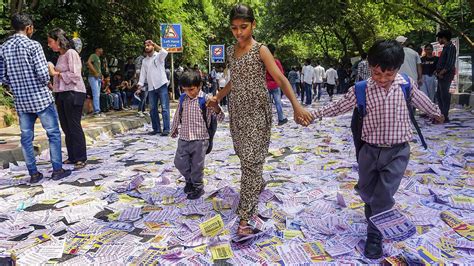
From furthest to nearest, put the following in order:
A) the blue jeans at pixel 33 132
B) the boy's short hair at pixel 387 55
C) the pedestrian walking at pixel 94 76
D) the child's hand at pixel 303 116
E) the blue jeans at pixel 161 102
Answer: the pedestrian walking at pixel 94 76 → the blue jeans at pixel 161 102 → the blue jeans at pixel 33 132 → the child's hand at pixel 303 116 → the boy's short hair at pixel 387 55

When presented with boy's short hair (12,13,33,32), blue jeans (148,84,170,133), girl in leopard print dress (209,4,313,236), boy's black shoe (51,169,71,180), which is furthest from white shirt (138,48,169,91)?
girl in leopard print dress (209,4,313,236)

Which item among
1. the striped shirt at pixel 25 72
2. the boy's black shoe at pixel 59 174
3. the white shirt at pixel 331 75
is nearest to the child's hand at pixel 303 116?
the striped shirt at pixel 25 72

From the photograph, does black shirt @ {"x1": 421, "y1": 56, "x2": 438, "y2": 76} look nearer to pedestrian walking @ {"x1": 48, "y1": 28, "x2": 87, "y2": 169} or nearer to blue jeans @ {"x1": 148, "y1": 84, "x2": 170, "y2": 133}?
blue jeans @ {"x1": 148, "y1": 84, "x2": 170, "y2": 133}

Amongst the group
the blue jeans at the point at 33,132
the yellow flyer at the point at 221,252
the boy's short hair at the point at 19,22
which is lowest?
the yellow flyer at the point at 221,252

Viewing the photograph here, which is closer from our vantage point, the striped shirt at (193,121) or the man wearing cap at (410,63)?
the striped shirt at (193,121)

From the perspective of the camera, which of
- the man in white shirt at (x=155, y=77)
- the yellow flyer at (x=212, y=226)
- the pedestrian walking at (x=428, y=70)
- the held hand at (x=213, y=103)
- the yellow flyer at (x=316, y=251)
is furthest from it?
the pedestrian walking at (x=428, y=70)

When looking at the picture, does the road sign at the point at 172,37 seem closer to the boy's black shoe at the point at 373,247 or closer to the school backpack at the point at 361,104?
the school backpack at the point at 361,104

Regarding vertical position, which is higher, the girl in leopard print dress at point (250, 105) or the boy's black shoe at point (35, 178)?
the girl in leopard print dress at point (250, 105)

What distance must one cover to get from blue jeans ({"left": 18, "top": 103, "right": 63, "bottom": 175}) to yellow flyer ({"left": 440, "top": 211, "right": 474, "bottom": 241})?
4059 millimetres

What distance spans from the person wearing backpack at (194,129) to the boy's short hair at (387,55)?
1.71 m

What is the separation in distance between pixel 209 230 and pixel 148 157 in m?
3.15

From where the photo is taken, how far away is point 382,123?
2.60m

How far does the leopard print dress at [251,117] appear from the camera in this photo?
2.97m

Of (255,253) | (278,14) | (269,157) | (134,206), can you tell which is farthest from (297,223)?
(278,14)
